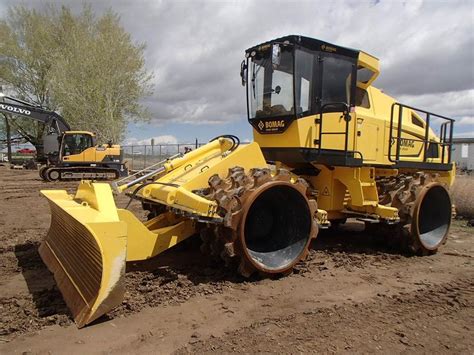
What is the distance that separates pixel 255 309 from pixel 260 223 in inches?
57.0

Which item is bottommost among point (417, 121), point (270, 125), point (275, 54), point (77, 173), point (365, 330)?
point (365, 330)

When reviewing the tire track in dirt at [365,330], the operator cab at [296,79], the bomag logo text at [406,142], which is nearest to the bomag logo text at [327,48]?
the operator cab at [296,79]

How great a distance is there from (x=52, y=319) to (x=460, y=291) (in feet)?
14.8

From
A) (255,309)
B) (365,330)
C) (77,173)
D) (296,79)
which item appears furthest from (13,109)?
(365,330)

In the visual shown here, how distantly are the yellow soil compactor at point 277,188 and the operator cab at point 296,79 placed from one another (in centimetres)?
2

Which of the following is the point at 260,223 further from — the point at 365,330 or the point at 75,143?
the point at 75,143

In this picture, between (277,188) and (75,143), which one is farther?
(75,143)

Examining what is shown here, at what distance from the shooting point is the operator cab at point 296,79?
583 centimetres

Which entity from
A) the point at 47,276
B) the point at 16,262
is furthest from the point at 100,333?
the point at 16,262

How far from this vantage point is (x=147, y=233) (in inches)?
197

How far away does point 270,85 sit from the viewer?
6.18 m

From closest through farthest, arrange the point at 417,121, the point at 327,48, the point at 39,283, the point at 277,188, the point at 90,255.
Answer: the point at 90,255
the point at 39,283
the point at 277,188
the point at 327,48
the point at 417,121

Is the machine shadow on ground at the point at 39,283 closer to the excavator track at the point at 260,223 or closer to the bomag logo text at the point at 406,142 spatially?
the excavator track at the point at 260,223

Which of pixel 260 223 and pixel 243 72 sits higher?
pixel 243 72
